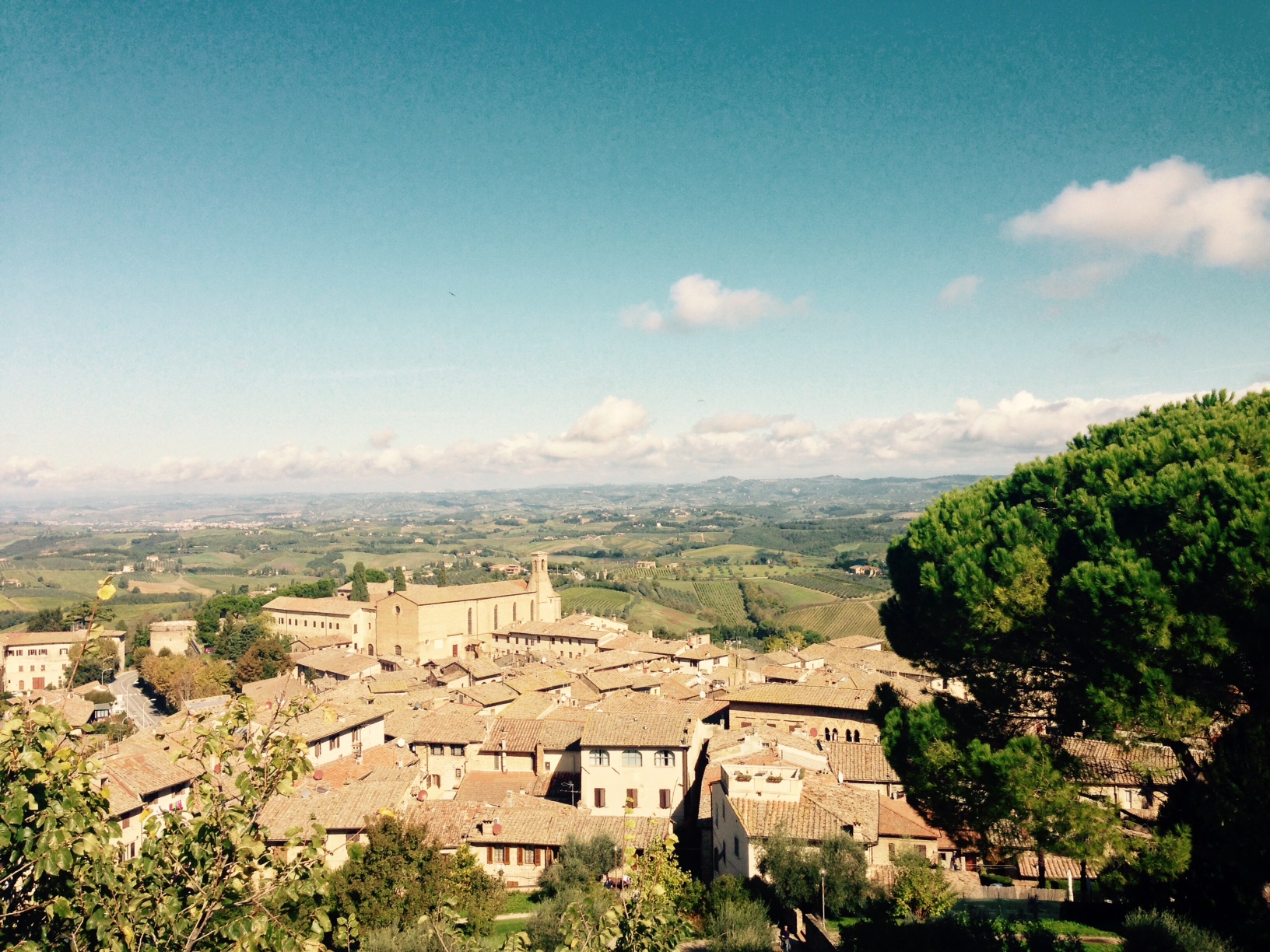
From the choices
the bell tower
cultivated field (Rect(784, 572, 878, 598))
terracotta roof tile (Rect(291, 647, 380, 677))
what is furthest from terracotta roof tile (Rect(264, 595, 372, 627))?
cultivated field (Rect(784, 572, 878, 598))

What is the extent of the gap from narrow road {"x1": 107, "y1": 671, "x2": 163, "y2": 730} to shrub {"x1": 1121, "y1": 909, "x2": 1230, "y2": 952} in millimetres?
55684

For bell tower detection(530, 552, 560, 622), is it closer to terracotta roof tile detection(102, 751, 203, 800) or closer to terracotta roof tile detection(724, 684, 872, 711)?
terracotta roof tile detection(724, 684, 872, 711)

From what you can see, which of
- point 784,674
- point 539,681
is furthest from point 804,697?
point 539,681

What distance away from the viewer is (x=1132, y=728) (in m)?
10.7

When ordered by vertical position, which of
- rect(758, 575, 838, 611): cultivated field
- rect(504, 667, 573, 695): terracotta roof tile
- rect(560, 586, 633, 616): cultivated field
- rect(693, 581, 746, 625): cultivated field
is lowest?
rect(693, 581, 746, 625): cultivated field

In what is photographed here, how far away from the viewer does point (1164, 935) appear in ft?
41.8

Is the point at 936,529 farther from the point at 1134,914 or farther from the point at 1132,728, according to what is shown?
the point at 1134,914

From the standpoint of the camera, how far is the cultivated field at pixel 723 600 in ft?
356

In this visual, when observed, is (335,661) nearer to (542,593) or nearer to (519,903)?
(542,593)

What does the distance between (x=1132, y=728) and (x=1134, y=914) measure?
642cm

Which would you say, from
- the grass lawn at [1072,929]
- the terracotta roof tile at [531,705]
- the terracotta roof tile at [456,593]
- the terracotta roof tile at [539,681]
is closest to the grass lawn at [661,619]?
the terracotta roof tile at [456,593]

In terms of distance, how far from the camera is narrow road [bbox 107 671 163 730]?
184ft

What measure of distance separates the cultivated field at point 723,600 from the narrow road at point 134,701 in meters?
66.8

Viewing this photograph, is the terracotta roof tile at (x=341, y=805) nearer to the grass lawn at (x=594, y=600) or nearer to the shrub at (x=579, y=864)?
the shrub at (x=579, y=864)
